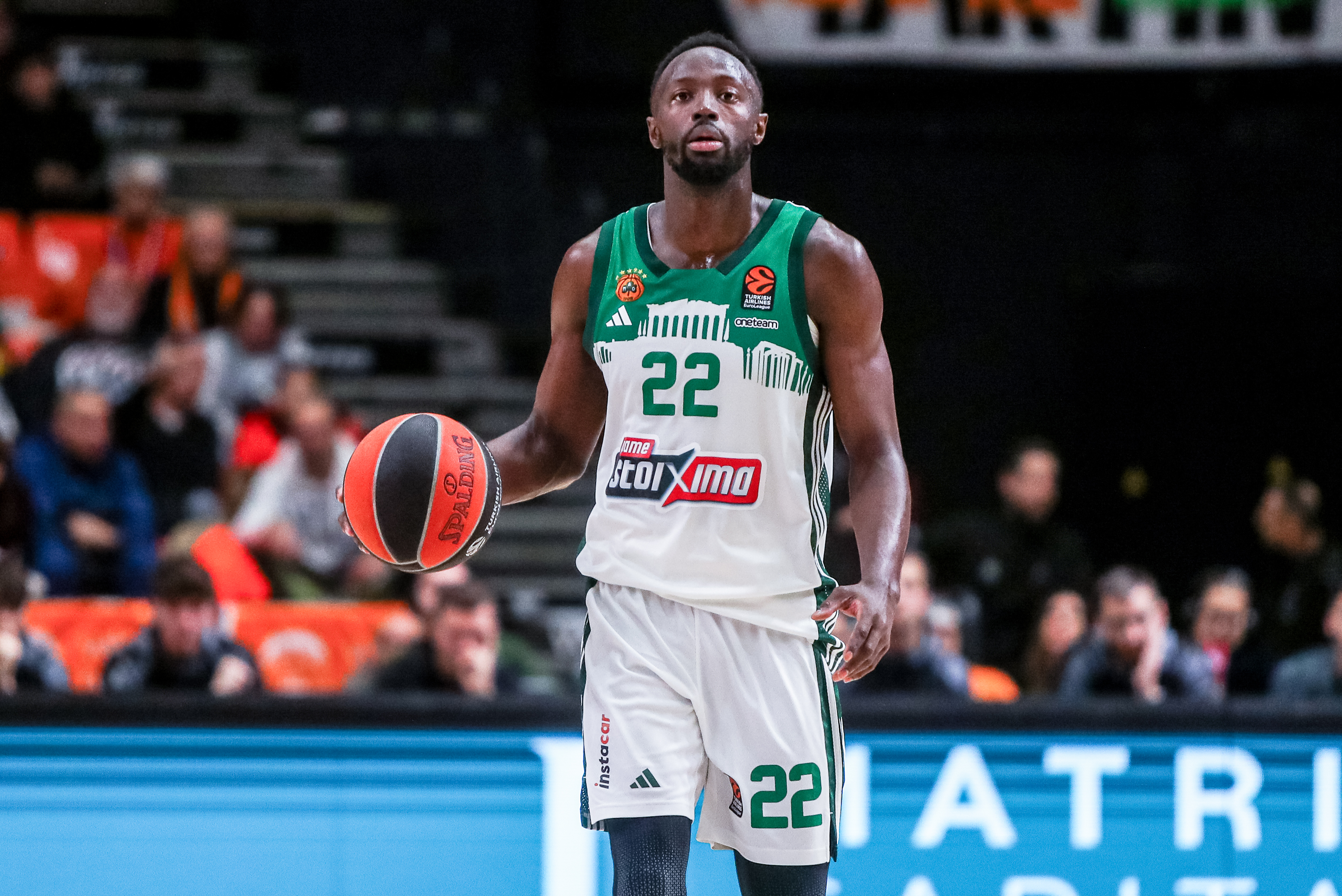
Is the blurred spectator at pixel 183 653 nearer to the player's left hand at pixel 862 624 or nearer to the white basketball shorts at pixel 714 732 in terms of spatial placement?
the white basketball shorts at pixel 714 732

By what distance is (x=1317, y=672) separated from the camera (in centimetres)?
625

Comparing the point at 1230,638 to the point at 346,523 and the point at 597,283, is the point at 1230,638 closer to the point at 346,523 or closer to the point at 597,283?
the point at 597,283

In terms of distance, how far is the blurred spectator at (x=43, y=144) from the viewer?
372 inches

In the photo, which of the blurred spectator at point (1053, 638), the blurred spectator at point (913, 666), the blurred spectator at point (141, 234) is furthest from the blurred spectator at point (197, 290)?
the blurred spectator at point (1053, 638)

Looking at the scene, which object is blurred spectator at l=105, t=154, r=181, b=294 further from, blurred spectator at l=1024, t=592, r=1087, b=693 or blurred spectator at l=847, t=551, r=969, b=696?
blurred spectator at l=1024, t=592, r=1087, b=693

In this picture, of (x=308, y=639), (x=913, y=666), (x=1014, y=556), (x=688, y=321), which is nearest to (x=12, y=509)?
(x=308, y=639)

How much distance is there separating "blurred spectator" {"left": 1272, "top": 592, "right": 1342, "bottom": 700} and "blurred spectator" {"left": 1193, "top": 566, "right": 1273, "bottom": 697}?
0.22m

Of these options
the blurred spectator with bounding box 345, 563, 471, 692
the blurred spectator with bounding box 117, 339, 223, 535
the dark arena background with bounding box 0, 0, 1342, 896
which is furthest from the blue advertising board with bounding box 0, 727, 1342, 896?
the blurred spectator with bounding box 117, 339, 223, 535

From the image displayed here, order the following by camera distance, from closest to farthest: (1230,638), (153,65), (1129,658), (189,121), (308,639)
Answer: (1129,658) → (308,639) → (1230,638) → (189,121) → (153,65)

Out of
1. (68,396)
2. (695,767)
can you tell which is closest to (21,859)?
(695,767)

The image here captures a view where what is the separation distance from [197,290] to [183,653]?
10.8ft

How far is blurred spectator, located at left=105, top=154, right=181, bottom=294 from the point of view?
29.2 ft

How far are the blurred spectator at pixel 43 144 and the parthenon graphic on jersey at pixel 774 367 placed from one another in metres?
7.17

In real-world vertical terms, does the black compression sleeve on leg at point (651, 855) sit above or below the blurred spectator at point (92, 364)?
below
